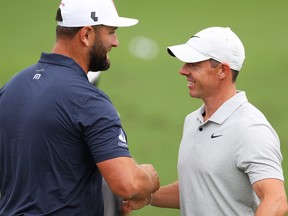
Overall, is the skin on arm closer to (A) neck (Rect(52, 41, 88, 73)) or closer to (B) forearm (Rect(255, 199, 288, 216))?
(B) forearm (Rect(255, 199, 288, 216))

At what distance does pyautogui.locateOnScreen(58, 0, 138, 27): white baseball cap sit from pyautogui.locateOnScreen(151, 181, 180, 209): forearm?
88 centimetres

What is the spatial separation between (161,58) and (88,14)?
5.87 meters

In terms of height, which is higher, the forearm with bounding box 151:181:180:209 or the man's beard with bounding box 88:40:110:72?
the man's beard with bounding box 88:40:110:72

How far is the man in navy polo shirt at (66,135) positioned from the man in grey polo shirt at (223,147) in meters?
0.29

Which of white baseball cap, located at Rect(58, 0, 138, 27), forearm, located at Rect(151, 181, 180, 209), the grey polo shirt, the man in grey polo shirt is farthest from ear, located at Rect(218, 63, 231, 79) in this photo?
forearm, located at Rect(151, 181, 180, 209)

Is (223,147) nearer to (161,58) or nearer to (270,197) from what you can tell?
(270,197)

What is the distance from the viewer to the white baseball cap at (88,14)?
3.62 m

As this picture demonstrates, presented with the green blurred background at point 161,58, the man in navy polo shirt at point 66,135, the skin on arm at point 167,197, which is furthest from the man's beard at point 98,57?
the green blurred background at point 161,58

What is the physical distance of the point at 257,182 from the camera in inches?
141

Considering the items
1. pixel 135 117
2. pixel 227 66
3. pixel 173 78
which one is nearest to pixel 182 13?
pixel 173 78

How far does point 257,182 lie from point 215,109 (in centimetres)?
47

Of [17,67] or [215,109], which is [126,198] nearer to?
[215,109]

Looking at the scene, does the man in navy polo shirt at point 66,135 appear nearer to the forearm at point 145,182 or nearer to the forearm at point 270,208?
the forearm at point 145,182

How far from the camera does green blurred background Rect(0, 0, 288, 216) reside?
8086mm
